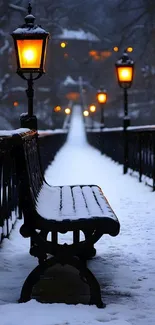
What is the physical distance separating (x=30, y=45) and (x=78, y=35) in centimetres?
10667

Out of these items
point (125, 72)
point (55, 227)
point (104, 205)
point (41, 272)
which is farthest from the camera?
point (125, 72)

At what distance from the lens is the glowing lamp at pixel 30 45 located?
793 centimetres

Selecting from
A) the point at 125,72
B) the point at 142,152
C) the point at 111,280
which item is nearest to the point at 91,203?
the point at 111,280

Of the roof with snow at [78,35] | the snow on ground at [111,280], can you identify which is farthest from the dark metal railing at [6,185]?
the roof with snow at [78,35]

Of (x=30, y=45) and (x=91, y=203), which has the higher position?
(x=30, y=45)

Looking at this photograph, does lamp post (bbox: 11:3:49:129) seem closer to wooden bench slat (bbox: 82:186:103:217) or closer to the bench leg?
wooden bench slat (bbox: 82:186:103:217)

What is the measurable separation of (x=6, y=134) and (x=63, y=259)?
115 cm

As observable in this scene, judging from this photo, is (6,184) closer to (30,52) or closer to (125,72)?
(30,52)

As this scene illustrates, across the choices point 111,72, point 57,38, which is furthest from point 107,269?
point 57,38

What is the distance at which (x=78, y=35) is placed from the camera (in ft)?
366

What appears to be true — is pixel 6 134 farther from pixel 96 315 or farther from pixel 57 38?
pixel 57 38

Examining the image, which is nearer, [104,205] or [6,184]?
[104,205]

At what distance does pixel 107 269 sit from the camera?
15.1 feet

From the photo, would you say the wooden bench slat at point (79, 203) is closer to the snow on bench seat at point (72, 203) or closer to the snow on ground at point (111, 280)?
the snow on bench seat at point (72, 203)
